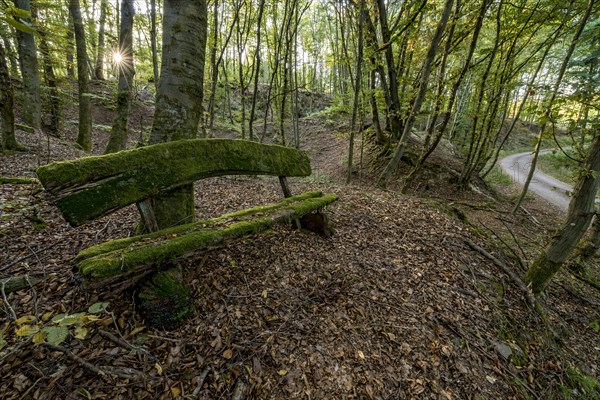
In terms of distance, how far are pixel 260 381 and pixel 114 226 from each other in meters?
2.89

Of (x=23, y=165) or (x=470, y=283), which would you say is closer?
(x=470, y=283)

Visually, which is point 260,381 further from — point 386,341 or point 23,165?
point 23,165

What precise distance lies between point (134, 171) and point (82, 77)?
878cm

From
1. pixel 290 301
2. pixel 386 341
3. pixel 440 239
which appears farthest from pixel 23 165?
pixel 440 239

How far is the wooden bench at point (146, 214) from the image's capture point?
2182 mm

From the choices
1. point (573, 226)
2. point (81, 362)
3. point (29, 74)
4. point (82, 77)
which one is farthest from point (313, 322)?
point (29, 74)

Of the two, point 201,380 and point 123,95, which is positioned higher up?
point 123,95

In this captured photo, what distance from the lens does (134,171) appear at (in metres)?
2.67

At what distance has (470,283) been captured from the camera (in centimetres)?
402

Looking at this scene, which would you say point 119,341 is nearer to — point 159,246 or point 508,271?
point 159,246

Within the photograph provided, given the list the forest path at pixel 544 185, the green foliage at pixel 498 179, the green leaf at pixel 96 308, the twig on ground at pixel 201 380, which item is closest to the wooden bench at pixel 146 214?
the green leaf at pixel 96 308

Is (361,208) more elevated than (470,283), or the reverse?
(361,208)

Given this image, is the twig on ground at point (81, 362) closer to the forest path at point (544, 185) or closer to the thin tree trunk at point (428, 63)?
the thin tree trunk at point (428, 63)

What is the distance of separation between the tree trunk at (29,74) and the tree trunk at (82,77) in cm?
101
